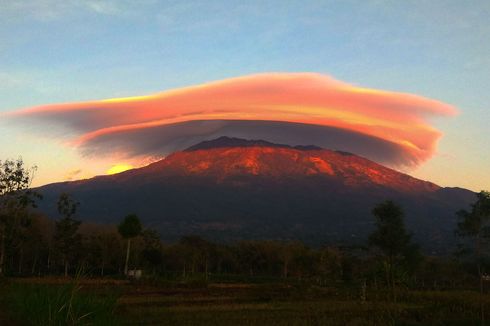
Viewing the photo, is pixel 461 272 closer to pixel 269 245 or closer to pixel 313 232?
pixel 269 245

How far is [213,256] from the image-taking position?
283 ft

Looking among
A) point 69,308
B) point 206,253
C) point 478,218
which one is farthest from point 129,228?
point 69,308

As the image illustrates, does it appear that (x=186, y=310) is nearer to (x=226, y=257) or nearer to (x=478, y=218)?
(x=478, y=218)

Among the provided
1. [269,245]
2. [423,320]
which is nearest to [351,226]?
[269,245]

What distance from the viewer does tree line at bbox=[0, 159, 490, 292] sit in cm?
4447

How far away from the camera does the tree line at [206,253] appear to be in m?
44.5

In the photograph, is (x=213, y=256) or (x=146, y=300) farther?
(x=213, y=256)

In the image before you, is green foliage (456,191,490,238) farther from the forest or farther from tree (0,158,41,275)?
tree (0,158,41,275)

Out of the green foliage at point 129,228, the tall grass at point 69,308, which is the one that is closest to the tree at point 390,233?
the green foliage at point 129,228

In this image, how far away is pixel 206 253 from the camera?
79875 millimetres

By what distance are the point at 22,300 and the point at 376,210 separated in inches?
2132

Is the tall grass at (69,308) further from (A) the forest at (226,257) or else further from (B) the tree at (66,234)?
(B) the tree at (66,234)

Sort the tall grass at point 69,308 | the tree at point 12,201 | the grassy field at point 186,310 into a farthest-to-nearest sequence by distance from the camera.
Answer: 1. the tree at point 12,201
2. the grassy field at point 186,310
3. the tall grass at point 69,308

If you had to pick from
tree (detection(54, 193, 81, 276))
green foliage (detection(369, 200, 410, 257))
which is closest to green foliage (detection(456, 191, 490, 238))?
green foliage (detection(369, 200, 410, 257))
